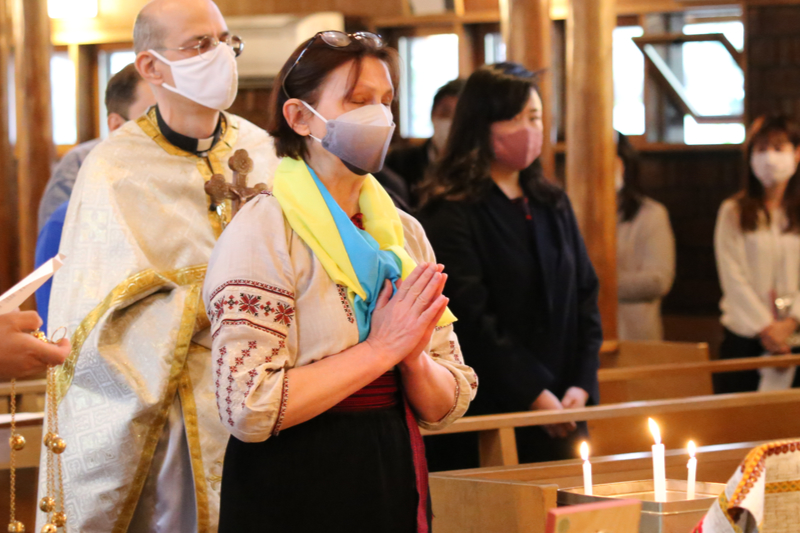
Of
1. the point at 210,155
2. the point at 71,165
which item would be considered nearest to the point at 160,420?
the point at 210,155

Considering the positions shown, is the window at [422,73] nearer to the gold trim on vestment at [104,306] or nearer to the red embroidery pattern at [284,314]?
the gold trim on vestment at [104,306]

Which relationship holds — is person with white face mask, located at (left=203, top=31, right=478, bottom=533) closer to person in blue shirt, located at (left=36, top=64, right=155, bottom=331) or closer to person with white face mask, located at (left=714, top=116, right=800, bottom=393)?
person in blue shirt, located at (left=36, top=64, right=155, bottom=331)

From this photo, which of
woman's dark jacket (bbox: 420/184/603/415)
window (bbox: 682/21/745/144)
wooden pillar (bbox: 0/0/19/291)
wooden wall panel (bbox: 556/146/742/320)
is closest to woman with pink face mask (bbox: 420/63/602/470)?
woman's dark jacket (bbox: 420/184/603/415)

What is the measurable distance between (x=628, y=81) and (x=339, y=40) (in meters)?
6.66

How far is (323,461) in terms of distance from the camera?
164 cm

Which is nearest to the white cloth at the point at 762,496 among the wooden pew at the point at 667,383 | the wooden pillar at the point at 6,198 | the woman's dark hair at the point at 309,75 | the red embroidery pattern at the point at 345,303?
the red embroidery pattern at the point at 345,303

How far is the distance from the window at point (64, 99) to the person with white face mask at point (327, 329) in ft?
25.2

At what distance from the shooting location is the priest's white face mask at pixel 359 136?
166cm

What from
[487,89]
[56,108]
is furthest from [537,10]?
[56,108]

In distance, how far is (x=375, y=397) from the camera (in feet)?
5.54

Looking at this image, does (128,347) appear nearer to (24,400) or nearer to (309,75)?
(309,75)

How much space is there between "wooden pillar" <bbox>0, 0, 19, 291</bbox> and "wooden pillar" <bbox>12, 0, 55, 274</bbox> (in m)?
0.10

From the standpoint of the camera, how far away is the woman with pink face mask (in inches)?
112

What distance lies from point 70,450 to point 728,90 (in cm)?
663
